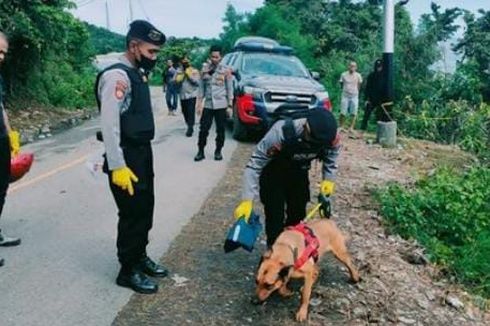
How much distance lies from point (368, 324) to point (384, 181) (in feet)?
14.8

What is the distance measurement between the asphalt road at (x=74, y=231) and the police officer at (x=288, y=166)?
48.4 inches

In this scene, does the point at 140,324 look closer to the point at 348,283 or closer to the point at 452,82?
the point at 348,283

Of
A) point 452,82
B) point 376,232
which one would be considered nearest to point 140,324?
point 376,232

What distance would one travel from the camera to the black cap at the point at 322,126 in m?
4.00

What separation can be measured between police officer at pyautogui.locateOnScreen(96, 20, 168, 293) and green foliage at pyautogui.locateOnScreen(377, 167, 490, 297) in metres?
3.11

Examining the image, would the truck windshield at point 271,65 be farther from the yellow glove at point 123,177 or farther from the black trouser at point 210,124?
the yellow glove at point 123,177

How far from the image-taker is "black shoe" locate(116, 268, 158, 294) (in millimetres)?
4480

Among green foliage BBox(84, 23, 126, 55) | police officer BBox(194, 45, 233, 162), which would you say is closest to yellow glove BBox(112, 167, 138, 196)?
police officer BBox(194, 45, 233, 162)

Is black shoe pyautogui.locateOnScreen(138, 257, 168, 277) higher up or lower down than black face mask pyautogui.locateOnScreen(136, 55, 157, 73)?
lower down

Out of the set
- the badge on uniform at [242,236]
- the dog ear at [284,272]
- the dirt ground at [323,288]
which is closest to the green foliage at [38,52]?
the dirt ground at [323,288]

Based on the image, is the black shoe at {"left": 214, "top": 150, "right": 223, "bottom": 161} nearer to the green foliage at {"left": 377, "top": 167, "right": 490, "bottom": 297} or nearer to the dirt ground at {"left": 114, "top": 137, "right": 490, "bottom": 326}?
the dirt ground at {"left": 114, "top": 137, "right": 490, "bottom": 326}

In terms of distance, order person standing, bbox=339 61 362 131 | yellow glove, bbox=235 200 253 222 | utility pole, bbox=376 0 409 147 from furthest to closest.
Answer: person standing, bbox=339 61 362 131 → utility pole, bbox=376 0 409 147 → yellow glove, bbox=235 200 253 222

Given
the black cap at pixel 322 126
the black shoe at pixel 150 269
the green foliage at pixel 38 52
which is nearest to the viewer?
the black cap at pixel 322 126

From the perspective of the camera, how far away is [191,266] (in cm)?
509
